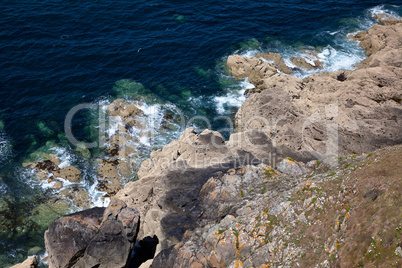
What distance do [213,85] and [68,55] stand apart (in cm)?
2586

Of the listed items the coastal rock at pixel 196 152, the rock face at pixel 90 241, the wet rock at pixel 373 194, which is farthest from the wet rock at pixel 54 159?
the wet rock at pixel 373 194

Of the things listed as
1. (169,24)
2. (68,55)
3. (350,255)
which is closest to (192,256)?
(350,255)

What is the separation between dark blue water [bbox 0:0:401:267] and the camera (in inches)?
1954

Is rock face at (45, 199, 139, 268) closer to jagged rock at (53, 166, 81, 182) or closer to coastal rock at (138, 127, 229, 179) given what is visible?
coastal rock at (138, 127, 229, 179)

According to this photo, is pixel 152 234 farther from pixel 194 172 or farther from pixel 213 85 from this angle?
pixel 213 85

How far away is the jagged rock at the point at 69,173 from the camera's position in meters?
41.1

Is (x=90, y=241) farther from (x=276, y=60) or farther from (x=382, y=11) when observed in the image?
(x=382, y=11)

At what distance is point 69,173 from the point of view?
136 ft

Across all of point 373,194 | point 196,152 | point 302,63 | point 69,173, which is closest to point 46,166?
point 69,173

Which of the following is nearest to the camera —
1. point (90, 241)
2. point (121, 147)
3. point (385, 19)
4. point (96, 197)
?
point (90, 241)

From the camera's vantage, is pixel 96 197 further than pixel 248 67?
No

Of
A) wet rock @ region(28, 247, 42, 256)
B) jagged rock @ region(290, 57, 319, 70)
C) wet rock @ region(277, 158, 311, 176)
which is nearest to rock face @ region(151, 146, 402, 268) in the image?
wet rock @ region(277, 158, 311, 176)

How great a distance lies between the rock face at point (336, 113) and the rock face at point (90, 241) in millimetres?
16672

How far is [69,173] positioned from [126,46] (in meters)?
29.4
